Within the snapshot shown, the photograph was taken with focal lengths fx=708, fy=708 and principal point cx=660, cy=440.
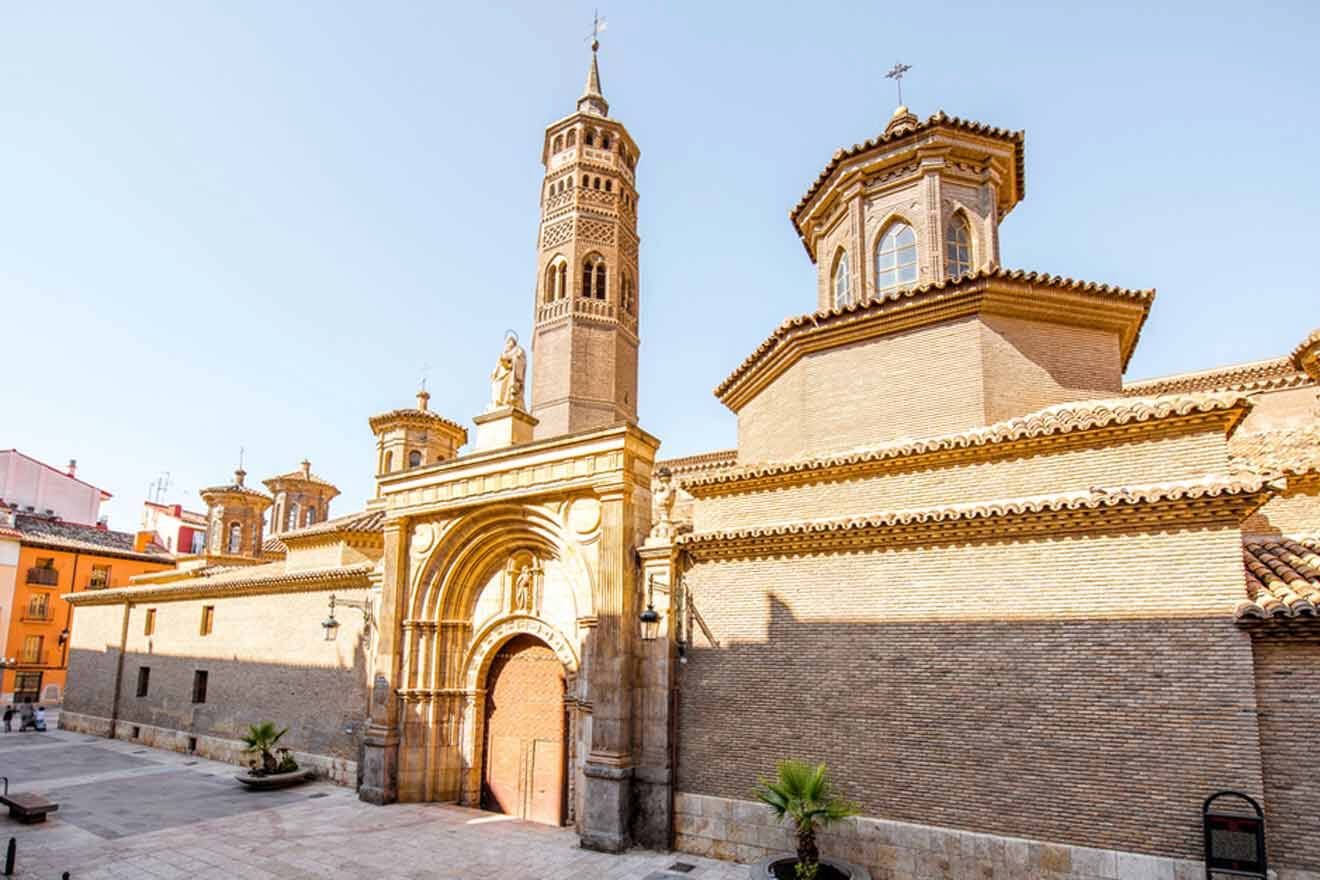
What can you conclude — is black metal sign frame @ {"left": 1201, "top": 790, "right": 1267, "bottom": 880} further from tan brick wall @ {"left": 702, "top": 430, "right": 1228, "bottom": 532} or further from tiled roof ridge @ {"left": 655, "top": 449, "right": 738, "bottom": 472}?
tiled roof ridge @ {"left": 655, "top": 449, "right": 738, "bottom": 472}

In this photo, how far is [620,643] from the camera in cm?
1079

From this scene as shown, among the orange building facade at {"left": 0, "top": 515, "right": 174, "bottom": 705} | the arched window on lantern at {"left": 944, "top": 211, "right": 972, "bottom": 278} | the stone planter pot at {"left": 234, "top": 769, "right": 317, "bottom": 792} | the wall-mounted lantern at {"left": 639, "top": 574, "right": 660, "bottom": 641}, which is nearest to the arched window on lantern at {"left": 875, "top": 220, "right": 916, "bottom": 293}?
the arched window on lantern at {"left": 944, "top": 211, "right": 972, "bottom": 278}

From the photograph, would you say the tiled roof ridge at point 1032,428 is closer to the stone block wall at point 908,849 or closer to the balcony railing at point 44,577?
the stone block wall at point 908,849

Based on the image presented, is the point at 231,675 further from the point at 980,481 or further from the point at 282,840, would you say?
the point at 980,481

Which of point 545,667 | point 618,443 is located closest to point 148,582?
point 545,667

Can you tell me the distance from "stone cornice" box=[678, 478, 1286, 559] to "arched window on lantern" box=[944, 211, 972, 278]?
6997mm

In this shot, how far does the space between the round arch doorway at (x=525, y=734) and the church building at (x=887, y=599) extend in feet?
0.21

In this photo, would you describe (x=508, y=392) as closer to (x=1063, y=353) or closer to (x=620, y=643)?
(x=620, y=643)

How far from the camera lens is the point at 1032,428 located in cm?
923

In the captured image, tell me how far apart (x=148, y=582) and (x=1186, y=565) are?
34.8 meters

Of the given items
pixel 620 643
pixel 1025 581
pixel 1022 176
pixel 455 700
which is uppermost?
pixel 1022 176

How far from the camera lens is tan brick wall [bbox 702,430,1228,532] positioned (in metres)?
8.38

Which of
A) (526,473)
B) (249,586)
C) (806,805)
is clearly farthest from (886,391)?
(249,586)

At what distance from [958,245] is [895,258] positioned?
132 cm
